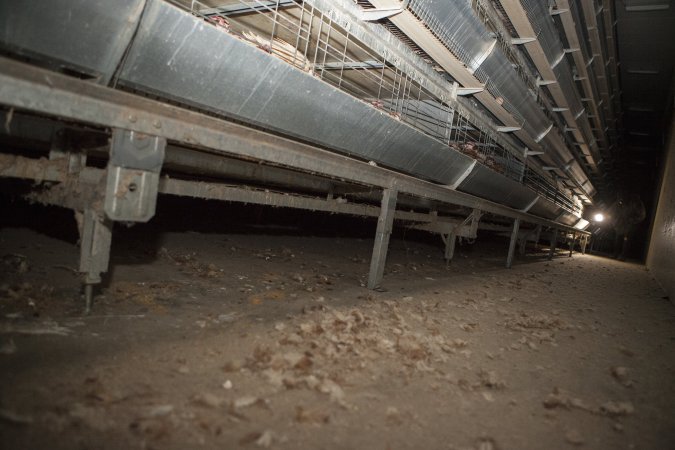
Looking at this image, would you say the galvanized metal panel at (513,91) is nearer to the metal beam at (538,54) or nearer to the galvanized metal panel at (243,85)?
the metal beam at (538,54)

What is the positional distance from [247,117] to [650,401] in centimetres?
355

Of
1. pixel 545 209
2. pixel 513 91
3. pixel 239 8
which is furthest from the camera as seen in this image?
pixel 545 209

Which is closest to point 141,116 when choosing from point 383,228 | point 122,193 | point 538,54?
point 122,193

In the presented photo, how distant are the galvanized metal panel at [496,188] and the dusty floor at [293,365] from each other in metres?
2.14

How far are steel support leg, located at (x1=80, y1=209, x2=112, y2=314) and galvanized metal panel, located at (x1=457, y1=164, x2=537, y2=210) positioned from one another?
4.90 metres

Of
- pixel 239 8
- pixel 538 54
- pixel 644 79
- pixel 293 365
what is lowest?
pixel 293 365

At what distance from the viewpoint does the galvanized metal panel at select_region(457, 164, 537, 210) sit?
595 centimetres

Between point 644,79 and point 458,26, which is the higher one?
point 644,79

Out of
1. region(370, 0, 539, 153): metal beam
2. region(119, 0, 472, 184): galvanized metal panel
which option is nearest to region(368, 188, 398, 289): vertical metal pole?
region(119, 0, 472, 184): galvanized metal panel

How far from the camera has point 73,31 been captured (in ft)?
6.22

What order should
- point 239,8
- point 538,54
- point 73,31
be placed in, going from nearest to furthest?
point 73,31 → point 239,8 → point 538,54

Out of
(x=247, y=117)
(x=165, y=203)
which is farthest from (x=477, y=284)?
(x=165, y=203)

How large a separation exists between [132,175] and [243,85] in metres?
1.00

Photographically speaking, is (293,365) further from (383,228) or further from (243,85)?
(383,228)
